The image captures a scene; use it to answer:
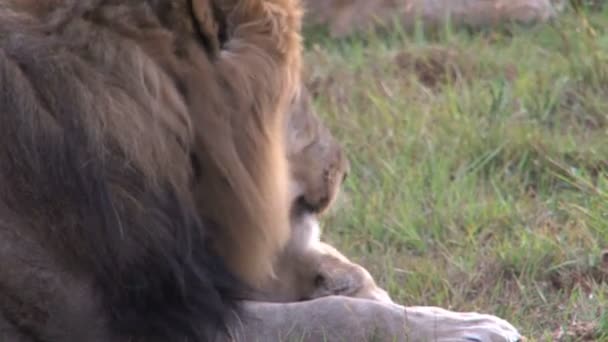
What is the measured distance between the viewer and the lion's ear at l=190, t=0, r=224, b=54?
2658 millimetres

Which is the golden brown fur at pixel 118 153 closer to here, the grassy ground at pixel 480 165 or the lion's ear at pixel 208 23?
the lion's ear at pixel 208 23

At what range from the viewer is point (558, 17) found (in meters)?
Result: 5.81

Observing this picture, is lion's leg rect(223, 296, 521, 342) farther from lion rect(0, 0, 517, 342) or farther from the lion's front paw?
lion rect(0, 0, 517, 342)

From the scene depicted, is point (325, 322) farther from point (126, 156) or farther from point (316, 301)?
point (126, 156)

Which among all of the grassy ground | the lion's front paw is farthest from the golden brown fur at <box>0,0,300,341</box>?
the grassy ground

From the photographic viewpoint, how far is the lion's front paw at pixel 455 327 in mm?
2943

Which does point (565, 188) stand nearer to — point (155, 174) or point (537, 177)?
point (537, 177)

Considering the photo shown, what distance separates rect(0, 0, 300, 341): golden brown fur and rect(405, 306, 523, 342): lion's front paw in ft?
1.64

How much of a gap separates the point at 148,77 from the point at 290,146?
48 cm

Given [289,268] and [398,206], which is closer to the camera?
[289,268]

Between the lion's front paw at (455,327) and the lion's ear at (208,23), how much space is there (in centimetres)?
73

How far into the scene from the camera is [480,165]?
4.48 meters

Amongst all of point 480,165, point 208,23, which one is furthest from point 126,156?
point 480,165

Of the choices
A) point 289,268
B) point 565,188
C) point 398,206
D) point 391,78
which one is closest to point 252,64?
point 289,268
